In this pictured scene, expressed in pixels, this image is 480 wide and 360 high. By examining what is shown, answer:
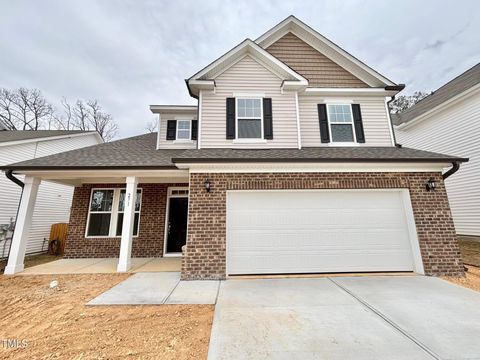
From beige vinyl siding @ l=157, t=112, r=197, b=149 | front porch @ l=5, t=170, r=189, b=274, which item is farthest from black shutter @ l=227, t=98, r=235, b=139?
front porch @ l=5, t=170, r=189, b=274

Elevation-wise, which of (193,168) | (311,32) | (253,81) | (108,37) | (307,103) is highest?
(108,37)

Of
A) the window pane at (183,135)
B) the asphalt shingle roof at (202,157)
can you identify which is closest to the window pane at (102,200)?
the asphalt shingle roof at (202,157)

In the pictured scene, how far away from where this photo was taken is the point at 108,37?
437 inches

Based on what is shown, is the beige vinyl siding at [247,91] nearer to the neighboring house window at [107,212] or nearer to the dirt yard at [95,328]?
the neighboring house window at [107,212]

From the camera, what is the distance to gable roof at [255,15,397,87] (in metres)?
8.01

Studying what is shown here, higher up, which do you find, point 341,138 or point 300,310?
point 341,138

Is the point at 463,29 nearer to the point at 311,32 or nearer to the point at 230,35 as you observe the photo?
the point at 311,32

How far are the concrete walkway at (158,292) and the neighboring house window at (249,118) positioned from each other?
15.1 feet

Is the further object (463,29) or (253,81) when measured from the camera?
(463,29)

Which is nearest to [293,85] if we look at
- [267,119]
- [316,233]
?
[267,119]

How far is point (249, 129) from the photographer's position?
23.2 feet

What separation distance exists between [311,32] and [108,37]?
34.3 feet

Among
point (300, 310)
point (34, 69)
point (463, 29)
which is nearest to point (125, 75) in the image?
point (34, 69)

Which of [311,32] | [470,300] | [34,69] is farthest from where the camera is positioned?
[34,69]
